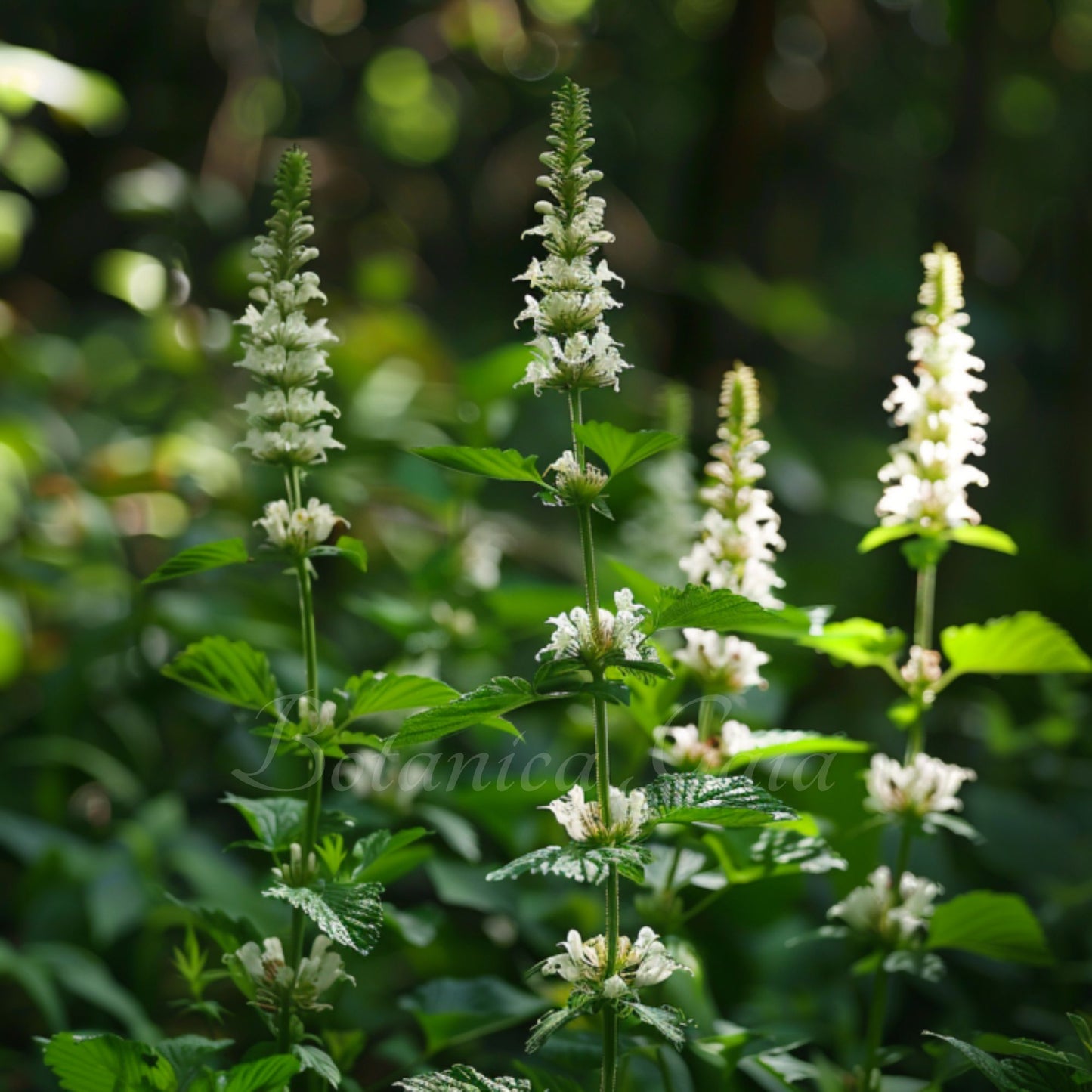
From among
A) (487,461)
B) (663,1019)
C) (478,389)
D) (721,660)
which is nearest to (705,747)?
(721,660)

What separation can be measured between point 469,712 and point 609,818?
0.63ft

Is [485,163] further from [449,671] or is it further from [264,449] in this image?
[264,449]

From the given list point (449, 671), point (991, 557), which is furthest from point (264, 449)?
point (991, 557)

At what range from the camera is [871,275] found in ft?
11.9

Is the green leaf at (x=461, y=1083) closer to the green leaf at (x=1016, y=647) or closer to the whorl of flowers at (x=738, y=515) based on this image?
the whorl of flowers at (x=738, y=515)

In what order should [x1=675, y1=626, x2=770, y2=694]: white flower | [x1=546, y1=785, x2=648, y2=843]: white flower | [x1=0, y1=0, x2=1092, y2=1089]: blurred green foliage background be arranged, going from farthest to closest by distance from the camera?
1. [x1=0, y1=0, x2=1092, y2=1089]: blurred green foliage background
2. [x1=675, y1=626, x2=770, y2=694]: white flower
3. [x1=546, y1=785, x2=648, y2=843]: white flower

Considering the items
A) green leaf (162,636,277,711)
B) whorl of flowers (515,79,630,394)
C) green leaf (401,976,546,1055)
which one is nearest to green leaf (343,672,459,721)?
green leaf (162,636,277,711)

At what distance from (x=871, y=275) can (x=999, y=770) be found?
1.83m

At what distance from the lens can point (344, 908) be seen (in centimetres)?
100

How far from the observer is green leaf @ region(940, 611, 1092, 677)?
127cm

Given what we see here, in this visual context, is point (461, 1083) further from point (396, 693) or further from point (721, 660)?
point (721, 660)

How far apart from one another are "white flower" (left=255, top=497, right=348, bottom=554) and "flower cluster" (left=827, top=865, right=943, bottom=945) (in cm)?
78

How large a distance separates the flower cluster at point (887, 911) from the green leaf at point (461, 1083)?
47 centimetres

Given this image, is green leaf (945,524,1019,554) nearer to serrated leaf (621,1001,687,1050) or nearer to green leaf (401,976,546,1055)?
serrated leaf (621,1001,687,1050)
